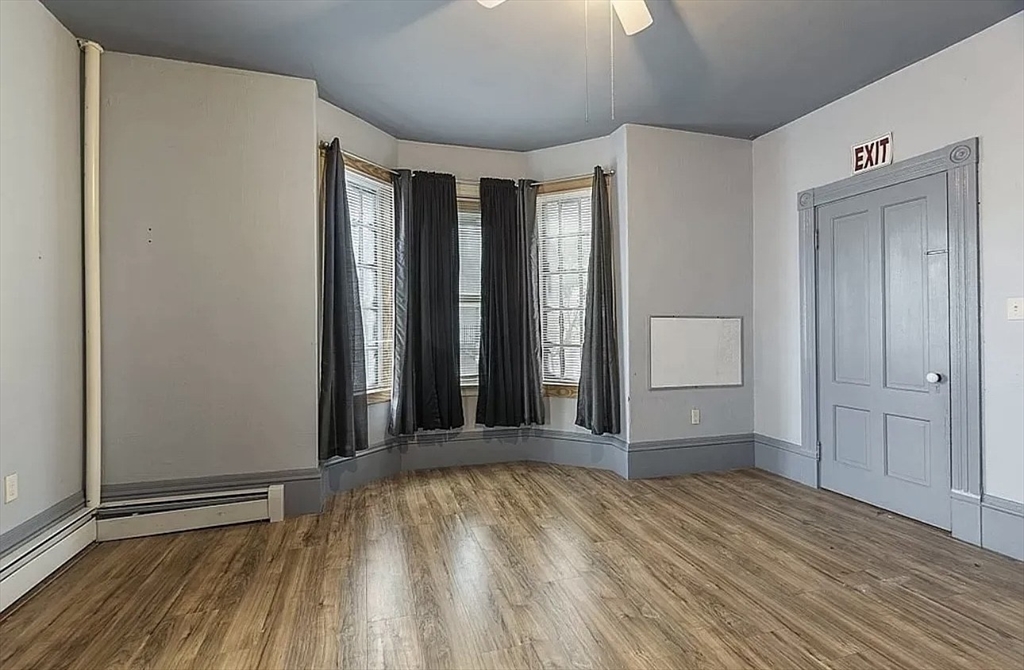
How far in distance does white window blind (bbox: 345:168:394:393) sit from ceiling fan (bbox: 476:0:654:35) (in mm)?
2178

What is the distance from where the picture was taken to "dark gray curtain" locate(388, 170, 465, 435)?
4.48 meters

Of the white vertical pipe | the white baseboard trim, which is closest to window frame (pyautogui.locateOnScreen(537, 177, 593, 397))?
the white vertical pipe

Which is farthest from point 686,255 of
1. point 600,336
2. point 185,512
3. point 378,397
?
point 185,512

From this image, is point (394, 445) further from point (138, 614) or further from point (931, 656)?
point (931, 656)

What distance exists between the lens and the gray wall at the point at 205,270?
10.5 ft

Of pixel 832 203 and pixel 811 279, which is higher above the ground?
pixel 832 203

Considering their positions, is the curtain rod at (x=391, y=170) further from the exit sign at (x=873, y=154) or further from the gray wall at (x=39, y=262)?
the exit sign at (x=873, y=154)

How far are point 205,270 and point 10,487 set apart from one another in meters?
1.41

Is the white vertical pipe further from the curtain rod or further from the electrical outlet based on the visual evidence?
the curtain rod

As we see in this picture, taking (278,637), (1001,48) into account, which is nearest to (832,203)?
(1001,48)

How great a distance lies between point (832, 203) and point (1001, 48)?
1228mm

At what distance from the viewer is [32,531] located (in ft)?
8.63

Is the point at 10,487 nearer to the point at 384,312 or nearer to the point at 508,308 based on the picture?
the point at 384,312

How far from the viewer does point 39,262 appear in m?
2.71
